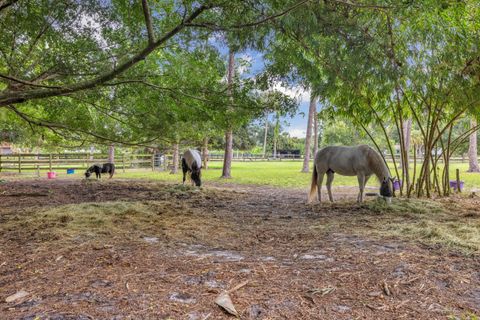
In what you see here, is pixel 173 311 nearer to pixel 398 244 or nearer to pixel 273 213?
pixel 398 244

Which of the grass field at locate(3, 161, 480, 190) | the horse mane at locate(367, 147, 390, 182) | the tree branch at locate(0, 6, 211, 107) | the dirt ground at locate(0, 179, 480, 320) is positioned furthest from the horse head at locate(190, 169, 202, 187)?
the tree branch at locate(0, 6, 211, 107)

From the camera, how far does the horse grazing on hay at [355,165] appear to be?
576 centimetres

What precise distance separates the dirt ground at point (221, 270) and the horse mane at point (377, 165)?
127 cm

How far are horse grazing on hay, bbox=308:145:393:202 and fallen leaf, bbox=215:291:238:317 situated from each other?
443 centimetres

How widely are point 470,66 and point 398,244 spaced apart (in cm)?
385

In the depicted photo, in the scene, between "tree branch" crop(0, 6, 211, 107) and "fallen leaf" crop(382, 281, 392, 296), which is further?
"tree branch" crop(0, 6, 211, 107)

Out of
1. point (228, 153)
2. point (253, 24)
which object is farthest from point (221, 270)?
point (228, 153)

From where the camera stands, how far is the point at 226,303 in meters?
1.99

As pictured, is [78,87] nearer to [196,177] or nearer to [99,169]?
[196,177]

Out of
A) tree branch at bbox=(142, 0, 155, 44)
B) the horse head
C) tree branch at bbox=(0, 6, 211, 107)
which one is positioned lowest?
the horse head

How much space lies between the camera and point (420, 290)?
2201 millimetres

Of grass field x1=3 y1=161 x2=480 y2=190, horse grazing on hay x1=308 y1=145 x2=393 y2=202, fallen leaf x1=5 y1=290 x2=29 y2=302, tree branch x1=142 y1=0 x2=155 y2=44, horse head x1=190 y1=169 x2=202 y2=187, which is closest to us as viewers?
fallen leaf x1=5 y1=290 x2=29 y2=302

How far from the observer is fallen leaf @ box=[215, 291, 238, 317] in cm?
190

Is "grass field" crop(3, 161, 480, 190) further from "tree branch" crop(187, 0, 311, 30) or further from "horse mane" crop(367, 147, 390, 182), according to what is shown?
"tree branch" crop(187, 0, 311, 30)
